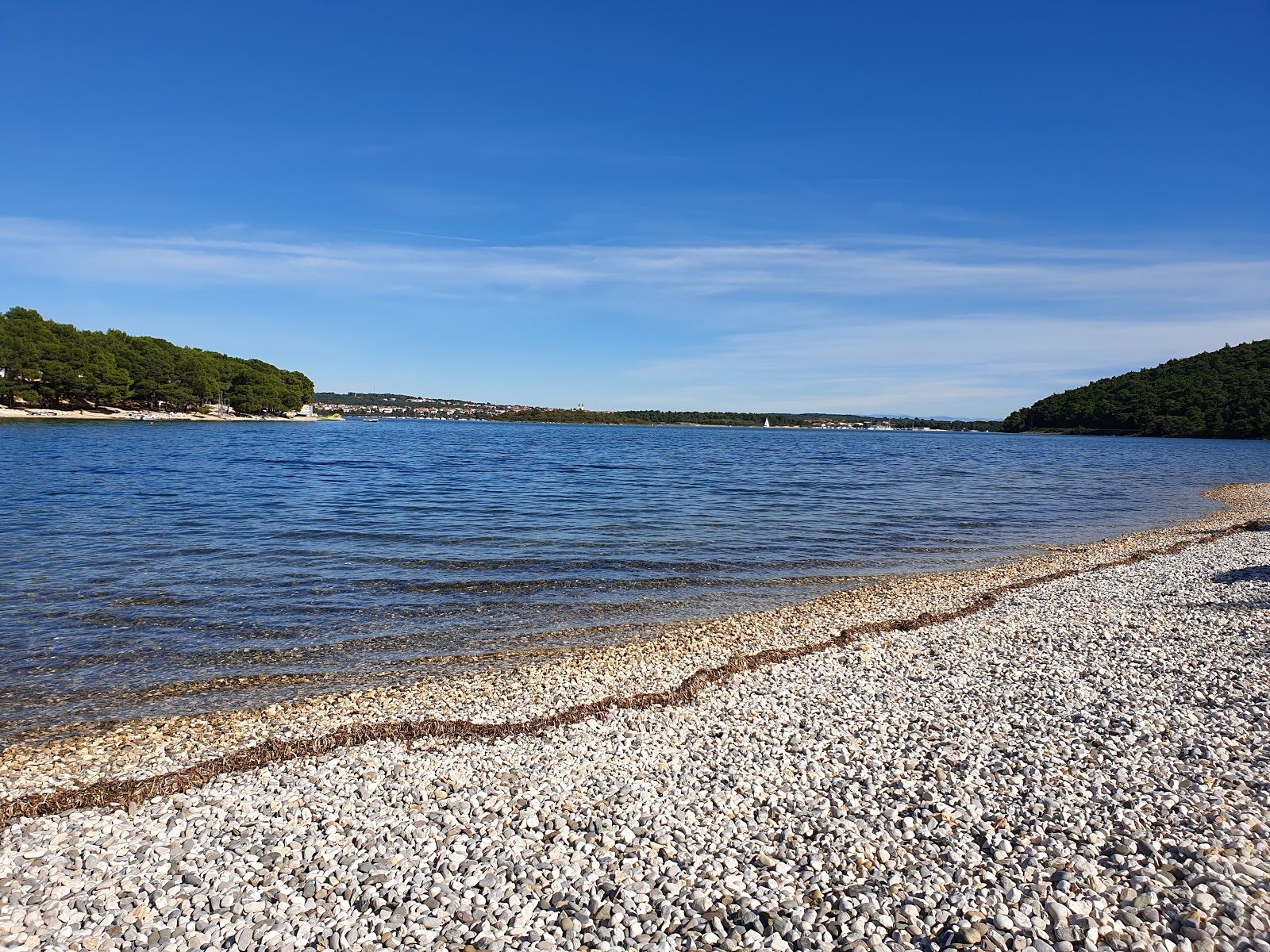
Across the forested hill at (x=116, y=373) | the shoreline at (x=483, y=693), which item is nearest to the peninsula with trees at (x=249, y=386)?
the forested hill at (x=116, y=373)

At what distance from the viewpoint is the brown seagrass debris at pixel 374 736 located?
693 cm

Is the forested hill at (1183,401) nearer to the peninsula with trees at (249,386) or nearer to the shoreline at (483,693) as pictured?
the peninsula with trees at (249,386)

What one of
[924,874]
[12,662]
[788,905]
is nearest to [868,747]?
[924,874]

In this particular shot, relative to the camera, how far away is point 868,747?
797 centimetres

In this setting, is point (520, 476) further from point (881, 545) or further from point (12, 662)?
point (12, 662)

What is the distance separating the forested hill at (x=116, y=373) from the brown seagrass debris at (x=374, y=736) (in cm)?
10700

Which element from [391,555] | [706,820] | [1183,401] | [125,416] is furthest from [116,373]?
[1183,401]

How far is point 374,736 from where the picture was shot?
8445mm

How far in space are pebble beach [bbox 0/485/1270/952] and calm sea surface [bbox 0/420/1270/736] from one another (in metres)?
2.19

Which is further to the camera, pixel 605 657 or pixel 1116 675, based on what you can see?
pixel 605 657

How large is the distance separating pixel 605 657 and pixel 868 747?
5.04 m

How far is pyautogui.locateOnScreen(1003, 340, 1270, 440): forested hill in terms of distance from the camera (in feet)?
421

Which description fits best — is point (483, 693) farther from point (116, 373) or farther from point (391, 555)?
point (116, 373)

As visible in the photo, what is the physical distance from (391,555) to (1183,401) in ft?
540
